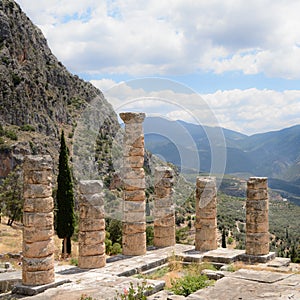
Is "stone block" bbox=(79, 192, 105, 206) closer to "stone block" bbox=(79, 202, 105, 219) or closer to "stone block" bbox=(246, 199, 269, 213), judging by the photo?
"stone block" bbox=(79, 202, 105, 219)

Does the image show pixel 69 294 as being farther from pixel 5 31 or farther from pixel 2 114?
pixel 5 31

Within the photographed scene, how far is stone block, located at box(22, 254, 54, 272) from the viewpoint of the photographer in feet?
39.4

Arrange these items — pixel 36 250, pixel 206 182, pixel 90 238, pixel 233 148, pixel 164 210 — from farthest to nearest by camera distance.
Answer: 1. pixel 233 148
2. pixel 164 210
3. pixel 206 182
4. pixel 90 238
5. pixel 36 250

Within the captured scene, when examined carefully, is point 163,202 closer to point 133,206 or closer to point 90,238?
point 133,206

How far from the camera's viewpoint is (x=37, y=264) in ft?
39.5

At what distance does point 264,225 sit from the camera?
→ 1570 centimetres

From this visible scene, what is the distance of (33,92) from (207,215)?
49.0 m

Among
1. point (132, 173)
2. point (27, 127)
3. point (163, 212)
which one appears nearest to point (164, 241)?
point (163, 212)

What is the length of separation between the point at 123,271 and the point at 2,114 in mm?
46579

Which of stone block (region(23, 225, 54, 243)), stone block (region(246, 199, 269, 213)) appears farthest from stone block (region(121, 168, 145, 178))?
stone block (region(23, 225, 54, 243))

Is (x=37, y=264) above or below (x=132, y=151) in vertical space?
below

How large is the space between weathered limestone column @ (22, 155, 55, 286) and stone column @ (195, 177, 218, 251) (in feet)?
20.3

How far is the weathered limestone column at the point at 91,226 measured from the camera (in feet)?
45.9

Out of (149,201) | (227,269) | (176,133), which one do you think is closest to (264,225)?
(227,269)
